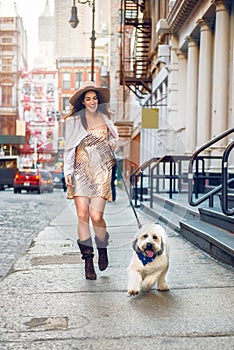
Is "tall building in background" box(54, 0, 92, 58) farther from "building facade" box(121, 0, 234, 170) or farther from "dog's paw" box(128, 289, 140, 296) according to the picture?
"dog's paw" box(128, 289, 140, 296)

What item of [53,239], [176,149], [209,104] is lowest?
[53,239]

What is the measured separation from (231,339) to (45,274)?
2.90 meters

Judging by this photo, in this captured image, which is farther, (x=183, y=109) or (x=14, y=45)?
(x=14, y=45)

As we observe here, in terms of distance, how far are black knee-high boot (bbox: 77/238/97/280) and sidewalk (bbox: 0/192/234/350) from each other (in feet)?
0.27

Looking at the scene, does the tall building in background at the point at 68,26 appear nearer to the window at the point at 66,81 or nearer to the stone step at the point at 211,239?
the stone step at the point at 211,239

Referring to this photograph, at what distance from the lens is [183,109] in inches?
809

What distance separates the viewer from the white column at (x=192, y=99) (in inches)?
700

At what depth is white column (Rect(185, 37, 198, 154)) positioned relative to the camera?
17788mm

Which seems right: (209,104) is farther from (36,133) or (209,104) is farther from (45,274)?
(36,133)

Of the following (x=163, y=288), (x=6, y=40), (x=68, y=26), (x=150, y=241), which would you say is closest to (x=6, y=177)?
(x=68, y=26)

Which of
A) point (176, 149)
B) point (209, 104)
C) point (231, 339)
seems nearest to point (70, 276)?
point (231, 339)

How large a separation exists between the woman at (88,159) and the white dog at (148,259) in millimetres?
911

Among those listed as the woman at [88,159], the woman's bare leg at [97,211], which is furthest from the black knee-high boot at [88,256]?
the woman's bare leg at [97,211]

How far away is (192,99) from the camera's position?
18219mm
